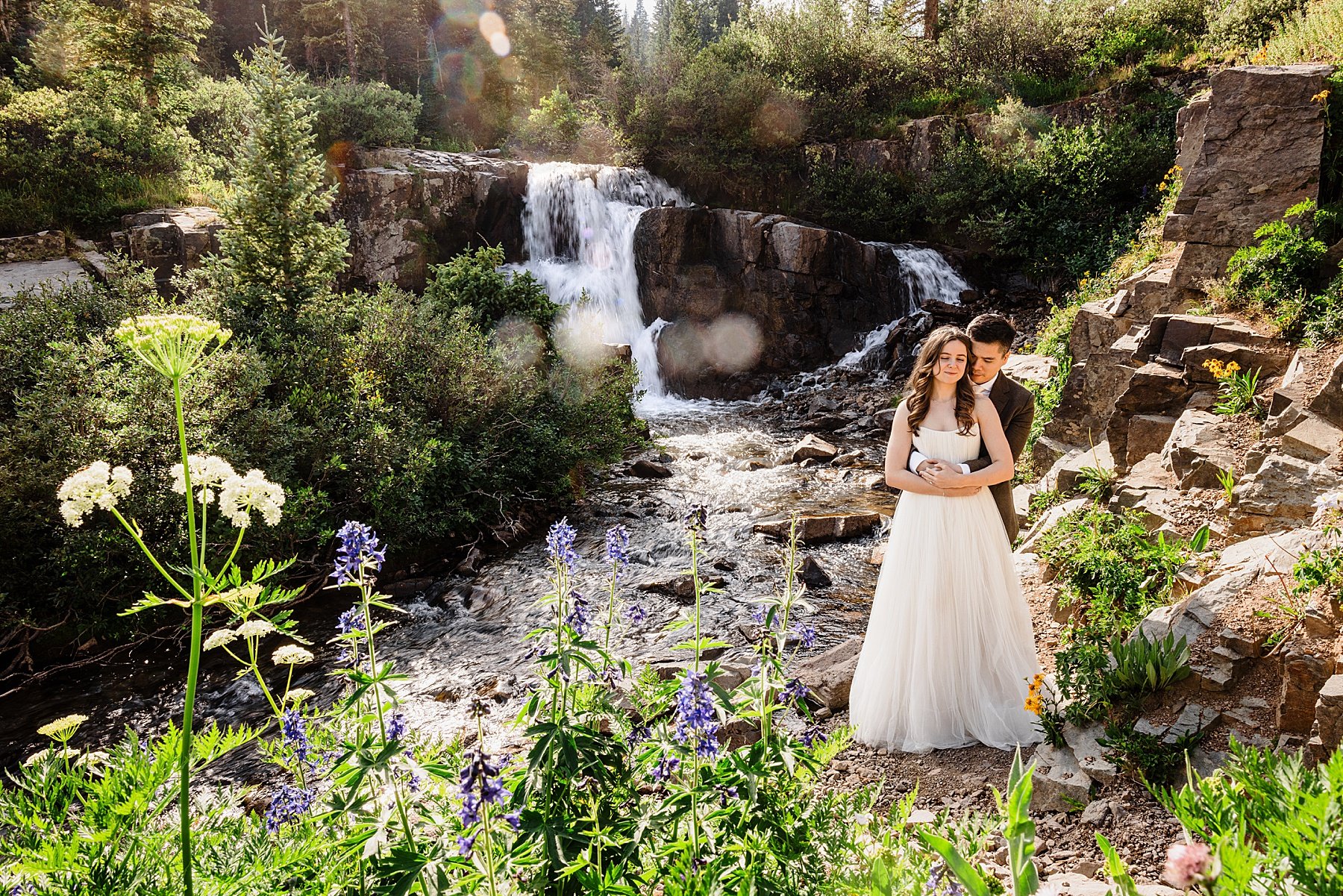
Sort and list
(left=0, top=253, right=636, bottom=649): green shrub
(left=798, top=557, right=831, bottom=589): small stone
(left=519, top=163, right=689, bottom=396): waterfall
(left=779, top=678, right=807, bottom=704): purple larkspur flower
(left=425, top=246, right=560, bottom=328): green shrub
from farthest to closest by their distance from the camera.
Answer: (left=519, top=163, right=689, bottom=396): waterfall → (left=425, top=246, right=560, bottom=328): green shrub → (left=798, top=557, right=831, bottom=589): small stone → (left=0, top=253, right=636, bottom=649): green shrub → (left=779, top=678, right=807, bottom=704): purple larkspur flower

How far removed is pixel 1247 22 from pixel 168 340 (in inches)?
926

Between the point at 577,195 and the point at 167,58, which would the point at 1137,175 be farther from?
the point at 167,58

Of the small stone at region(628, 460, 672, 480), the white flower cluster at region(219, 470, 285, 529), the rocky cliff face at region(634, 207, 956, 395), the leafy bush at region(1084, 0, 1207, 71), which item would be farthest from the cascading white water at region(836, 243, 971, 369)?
the white flower cluster at region(219, 470, 285, 529)

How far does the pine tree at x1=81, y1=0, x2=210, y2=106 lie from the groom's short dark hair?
23.0 m

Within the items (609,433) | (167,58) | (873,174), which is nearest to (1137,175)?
(873,174)

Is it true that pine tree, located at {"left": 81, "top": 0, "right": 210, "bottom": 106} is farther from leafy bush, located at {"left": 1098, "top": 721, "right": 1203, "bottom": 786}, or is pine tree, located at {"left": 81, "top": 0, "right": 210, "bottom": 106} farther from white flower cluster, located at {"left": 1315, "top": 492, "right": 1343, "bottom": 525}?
white flower cluster, located at {"left": 1315, "top": 492, "right": 1343, "bottom": 525}

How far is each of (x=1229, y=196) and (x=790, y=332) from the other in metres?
11.1

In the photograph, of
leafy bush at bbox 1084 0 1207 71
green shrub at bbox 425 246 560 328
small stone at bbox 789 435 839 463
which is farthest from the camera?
leafy bush at bbox 1084 0 1207 71

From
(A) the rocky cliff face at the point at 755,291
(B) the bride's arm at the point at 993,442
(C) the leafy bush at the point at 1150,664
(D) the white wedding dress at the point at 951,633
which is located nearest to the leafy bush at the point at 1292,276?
(B) the bride's arm at the point at 993,442

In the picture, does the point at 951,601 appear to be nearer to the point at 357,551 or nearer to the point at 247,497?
the point at 357,551

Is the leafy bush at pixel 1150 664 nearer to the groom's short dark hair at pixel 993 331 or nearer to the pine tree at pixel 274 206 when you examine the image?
the groom's short dark hair at pixel 993 331

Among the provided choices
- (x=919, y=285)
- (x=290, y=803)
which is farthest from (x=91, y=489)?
(x=919, y=285)

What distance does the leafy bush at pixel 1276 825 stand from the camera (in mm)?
1279

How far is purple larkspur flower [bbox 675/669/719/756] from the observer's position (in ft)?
6.05
